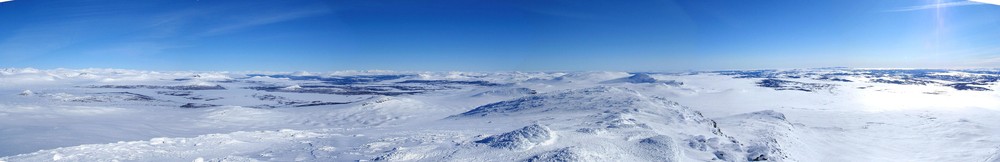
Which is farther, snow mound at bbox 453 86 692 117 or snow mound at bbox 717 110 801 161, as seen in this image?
snow mound at bbox 453 86 692 117

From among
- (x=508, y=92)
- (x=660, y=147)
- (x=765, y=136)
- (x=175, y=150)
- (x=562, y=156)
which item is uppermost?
(x=175, y=150)

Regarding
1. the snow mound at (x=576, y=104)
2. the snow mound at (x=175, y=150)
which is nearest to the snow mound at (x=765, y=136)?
the snow mound at (x=576, y=104)

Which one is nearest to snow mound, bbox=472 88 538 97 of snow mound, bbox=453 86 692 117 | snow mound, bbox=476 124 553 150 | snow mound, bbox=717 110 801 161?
snow mound, bbox=453 86 692 117

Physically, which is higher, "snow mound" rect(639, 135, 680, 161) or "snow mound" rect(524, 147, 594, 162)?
"snow mound" rect(524, 147, 594, 162)

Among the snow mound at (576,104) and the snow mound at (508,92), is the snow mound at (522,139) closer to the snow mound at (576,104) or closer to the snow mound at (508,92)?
the snow mound at (576,104)

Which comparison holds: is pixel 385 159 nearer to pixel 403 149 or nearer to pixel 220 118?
pixel 403 149

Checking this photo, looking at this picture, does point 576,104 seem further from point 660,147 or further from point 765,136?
point 660,147

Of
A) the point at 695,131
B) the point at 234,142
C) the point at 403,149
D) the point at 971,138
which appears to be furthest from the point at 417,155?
the point at 971,138

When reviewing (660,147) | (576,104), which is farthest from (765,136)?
(576,104)

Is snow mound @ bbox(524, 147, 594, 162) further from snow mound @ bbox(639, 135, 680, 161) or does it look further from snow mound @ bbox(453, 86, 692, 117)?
snow mound @ bbox(453, 86, 692, 117)
